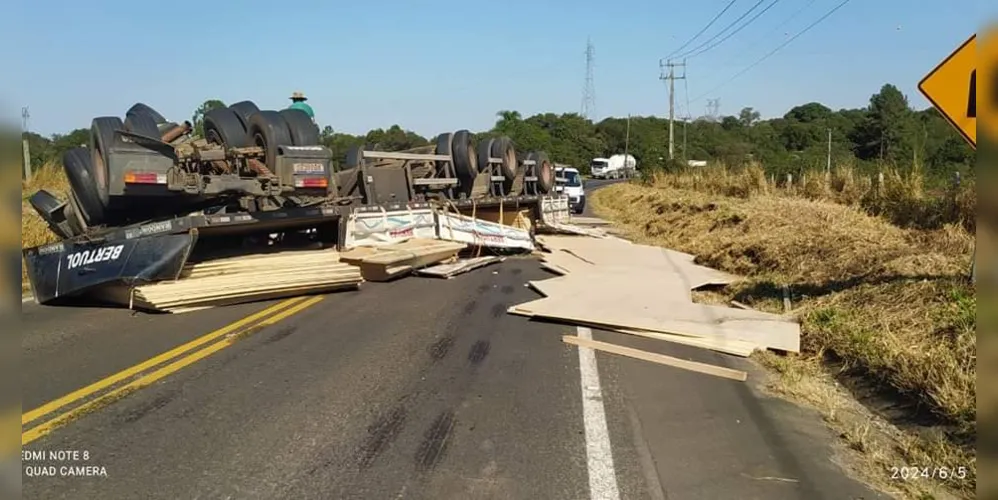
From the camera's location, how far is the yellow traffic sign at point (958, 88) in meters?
5.88

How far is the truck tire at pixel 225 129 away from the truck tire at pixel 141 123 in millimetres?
1732

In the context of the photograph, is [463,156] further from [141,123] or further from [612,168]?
[612,168]

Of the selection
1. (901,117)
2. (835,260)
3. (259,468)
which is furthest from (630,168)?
(259,468)

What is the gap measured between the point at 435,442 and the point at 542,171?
18194 millimetres

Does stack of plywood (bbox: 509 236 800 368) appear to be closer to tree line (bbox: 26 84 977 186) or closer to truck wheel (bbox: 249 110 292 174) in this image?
truck wheel (bbox: 249 110 292 174)

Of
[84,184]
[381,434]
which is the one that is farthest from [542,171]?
[381,434]

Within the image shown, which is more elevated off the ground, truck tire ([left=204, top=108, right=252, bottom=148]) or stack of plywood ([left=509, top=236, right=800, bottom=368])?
truck tire ([left=204, top=108, right=252, bottom=148])

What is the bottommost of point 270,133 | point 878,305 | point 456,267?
point 456,267

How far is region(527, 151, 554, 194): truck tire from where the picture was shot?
876 inches

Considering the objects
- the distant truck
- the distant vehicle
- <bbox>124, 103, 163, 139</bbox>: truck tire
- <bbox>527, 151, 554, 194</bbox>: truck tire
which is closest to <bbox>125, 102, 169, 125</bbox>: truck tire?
<bbox>124, 103, 163, 139</bbox>: truck tire

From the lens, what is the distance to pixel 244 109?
1255 centimetres

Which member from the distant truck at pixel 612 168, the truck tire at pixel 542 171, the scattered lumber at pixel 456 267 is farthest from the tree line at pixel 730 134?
the scattered lumber at pixel 456 267

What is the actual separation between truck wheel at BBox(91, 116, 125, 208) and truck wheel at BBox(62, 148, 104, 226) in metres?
0.48

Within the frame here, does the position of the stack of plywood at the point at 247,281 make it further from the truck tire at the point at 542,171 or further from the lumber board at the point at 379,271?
the truck tire at the point at 542,171
